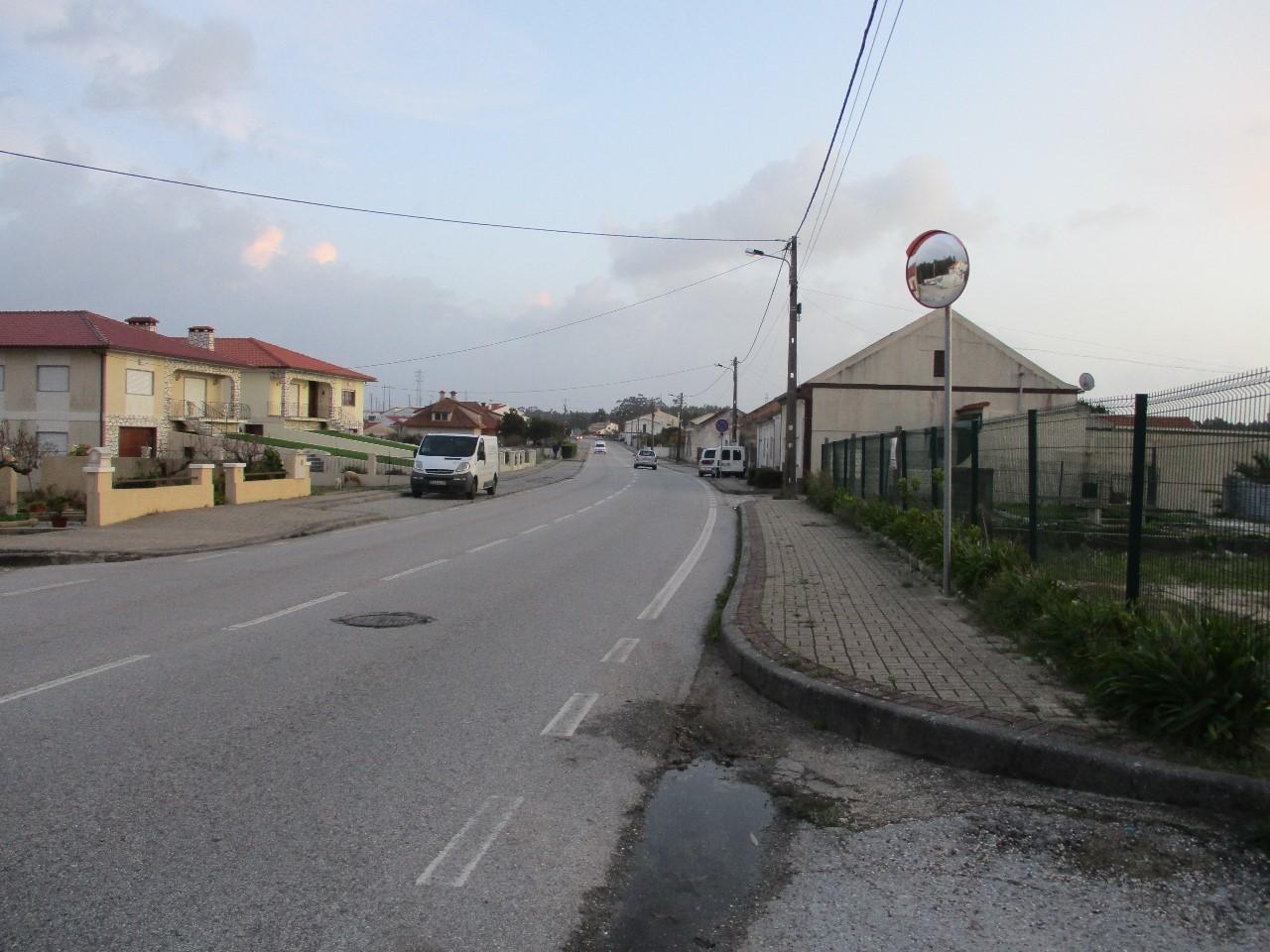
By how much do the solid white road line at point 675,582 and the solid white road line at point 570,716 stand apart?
356cm

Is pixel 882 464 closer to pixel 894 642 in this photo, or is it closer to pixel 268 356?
pixel 894 642

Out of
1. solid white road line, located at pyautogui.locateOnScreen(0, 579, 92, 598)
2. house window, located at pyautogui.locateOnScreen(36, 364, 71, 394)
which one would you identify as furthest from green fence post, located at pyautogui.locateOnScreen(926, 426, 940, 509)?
house window, located at pyautogui.locateOnScreen(36, 364, 71, 394)

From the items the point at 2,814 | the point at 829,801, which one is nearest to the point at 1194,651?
the point at 829,801

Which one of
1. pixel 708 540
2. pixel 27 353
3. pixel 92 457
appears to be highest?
pixel 27 353

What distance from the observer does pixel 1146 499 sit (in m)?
7.14

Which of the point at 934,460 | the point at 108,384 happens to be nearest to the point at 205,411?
the point at 108,384

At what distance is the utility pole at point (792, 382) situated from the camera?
34.2 meters

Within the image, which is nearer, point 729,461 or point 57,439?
point 57,439

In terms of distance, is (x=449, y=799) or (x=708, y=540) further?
(x=708, y=540)

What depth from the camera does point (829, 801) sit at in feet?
17.2

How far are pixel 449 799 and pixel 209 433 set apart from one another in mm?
48799

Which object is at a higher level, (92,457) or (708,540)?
(92,457)

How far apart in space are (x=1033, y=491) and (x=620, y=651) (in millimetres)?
4171

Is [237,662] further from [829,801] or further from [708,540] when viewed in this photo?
[708,540]
